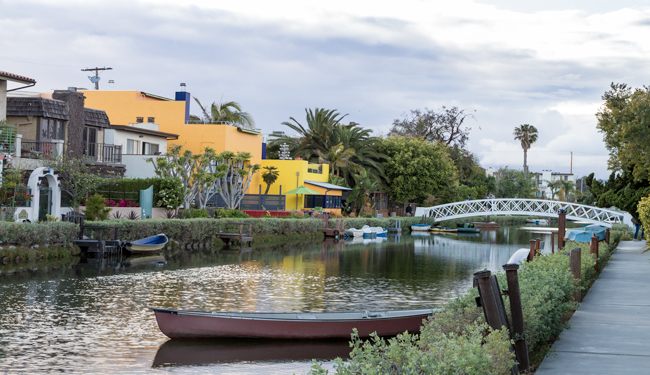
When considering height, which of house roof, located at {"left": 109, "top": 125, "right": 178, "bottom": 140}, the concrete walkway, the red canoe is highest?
house roof, located at {"left": 109, "top": 125, "right": 178, "bottom": 140}

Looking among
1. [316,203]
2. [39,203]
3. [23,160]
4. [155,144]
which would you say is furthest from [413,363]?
[316,203]

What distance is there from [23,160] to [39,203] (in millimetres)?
4740

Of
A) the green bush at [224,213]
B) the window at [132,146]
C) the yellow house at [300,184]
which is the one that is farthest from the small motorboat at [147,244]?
the yellow house at [300,184]

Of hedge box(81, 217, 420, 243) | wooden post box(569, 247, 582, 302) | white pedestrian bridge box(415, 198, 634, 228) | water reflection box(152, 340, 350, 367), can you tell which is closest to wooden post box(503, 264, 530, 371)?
water reflection box(152, 340, 350, 367)

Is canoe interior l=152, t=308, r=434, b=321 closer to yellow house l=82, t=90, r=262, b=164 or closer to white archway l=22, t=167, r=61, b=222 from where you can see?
white archway l=22, t=167, r=61, b=222

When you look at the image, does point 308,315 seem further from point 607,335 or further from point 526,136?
point 526,136

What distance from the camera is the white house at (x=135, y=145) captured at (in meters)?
62.1

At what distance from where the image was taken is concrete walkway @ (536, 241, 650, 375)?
41.6 feet

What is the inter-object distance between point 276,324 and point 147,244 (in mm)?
25948

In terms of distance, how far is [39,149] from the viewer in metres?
52.6

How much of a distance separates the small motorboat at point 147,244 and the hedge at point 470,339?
26.5m

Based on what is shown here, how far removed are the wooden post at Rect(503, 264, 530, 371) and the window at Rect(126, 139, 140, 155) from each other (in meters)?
54.6

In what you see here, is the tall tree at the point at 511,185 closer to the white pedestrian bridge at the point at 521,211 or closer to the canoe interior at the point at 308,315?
the white pedestrian bridge at the point at 521,211

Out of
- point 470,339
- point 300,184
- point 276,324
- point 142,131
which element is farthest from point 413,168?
point 470,339
